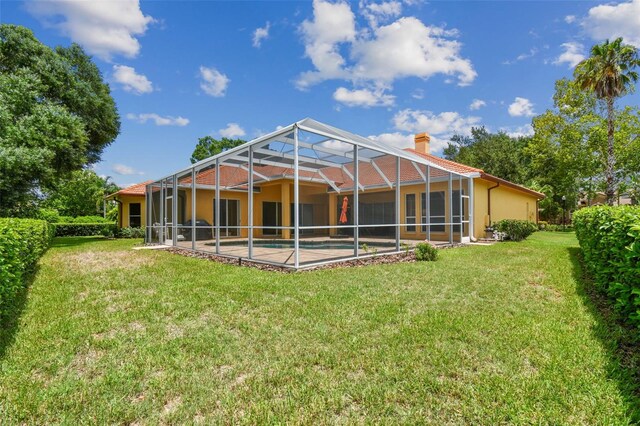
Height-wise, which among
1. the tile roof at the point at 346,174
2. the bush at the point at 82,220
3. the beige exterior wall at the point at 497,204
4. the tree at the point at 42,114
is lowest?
the bush at the point at 82,220

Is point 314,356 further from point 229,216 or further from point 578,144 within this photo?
point 578,144

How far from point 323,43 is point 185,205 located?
10.1 m

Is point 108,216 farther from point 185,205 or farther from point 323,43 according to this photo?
point 323,43

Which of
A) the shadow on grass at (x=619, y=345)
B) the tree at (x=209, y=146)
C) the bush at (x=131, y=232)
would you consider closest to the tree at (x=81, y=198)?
the tree at (x=209, y=146)

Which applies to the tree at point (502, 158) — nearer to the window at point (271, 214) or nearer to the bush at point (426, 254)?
the window at point (271, 214)

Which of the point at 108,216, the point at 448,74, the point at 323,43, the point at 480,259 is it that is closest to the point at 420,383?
the point at 480,259

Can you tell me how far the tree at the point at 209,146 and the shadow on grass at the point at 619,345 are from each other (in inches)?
1579

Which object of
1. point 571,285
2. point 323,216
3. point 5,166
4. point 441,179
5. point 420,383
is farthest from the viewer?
point 323,216

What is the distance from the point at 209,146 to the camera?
41.5 meters

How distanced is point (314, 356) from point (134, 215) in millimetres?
21444

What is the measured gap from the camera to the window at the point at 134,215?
68.0 ft

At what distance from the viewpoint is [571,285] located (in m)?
5.65

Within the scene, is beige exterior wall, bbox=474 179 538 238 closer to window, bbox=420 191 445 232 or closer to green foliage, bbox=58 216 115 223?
window, bbox=420 191 445 232

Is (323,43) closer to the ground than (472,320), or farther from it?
farther from it
